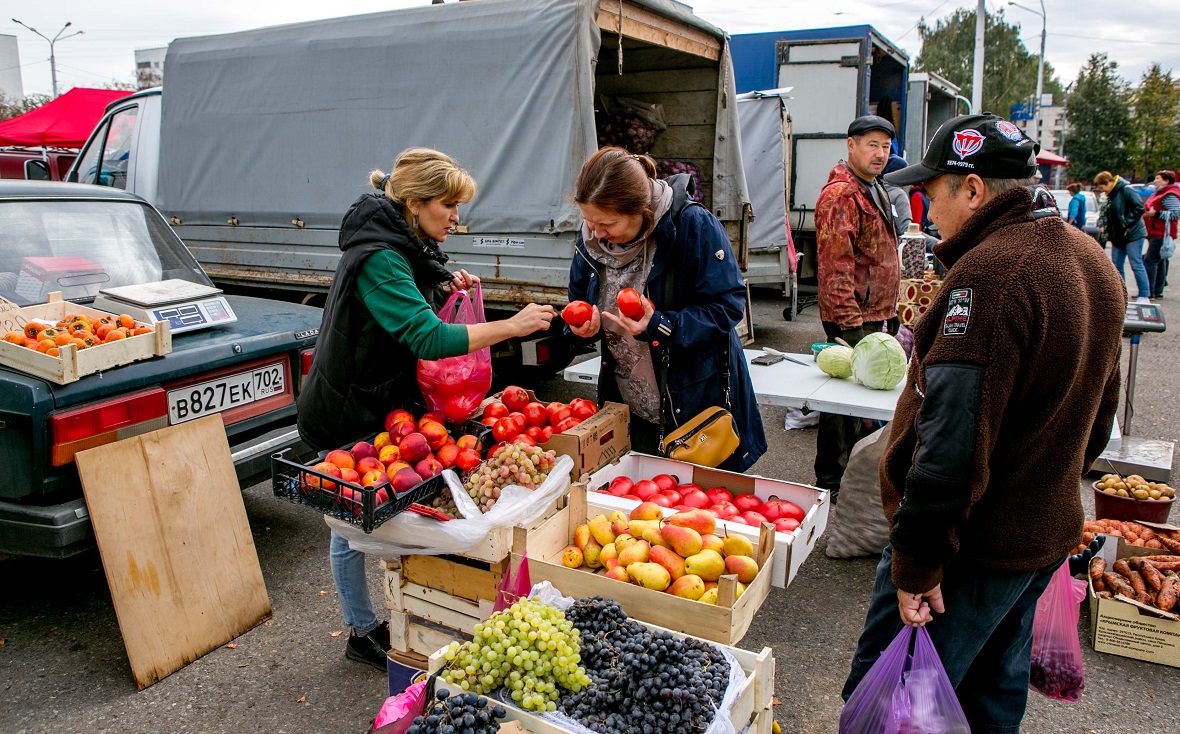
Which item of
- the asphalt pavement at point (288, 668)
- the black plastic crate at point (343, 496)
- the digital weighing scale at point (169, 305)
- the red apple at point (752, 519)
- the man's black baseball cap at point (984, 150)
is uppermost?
the man's black baseball cap at point (984, 150)

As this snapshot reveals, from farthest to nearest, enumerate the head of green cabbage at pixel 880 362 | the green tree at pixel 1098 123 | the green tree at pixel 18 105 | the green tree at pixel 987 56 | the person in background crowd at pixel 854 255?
the green tree at pixel 987 56 < the green tree at pixel 1098 123 < the green tree at pixel 18 105 < the person in background crowd at pixel 854 255 < the head of green cabbage at pixel 880 362

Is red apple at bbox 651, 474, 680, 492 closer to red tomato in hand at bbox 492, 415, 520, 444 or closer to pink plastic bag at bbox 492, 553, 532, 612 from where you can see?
red tomato in hand at bbox 492, 415, 520, 444

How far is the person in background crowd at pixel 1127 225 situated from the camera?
11.9 m

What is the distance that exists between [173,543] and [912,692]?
300 centimetres

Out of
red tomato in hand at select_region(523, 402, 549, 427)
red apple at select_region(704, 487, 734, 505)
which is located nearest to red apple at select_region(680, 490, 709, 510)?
red apple at select_region(704, 487, 734, 505)

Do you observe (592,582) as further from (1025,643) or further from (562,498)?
(1025,643)

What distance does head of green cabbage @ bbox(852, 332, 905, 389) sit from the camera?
421cm

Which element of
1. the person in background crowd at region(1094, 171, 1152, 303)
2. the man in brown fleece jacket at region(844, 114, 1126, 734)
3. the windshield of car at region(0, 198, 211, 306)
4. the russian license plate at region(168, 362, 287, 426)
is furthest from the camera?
the person in background crowd at region(1094, 171, 1152, 303)

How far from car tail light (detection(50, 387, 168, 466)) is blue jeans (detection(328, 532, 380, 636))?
1080mm

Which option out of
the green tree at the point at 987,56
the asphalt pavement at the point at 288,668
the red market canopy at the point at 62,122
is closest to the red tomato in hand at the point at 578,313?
the asphalt pavement at the point at 288,668

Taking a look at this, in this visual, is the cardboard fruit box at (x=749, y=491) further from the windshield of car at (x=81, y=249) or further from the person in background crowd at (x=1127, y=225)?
the person in background crowd at (x=1127, y=225)

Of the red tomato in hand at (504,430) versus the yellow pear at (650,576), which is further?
the red tomato in hand at (504,430)

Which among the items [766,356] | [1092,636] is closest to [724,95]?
[766,356]

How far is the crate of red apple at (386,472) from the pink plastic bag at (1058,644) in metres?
2.08
